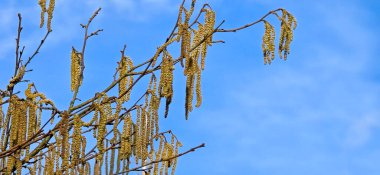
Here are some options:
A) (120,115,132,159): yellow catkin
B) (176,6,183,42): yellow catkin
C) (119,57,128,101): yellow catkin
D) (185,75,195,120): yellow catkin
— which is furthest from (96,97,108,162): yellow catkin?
(176,6,183,42): yellow catkin

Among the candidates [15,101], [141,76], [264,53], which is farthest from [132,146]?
[264,53]

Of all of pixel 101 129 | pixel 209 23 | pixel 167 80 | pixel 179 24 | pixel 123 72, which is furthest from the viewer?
pixel 123 72

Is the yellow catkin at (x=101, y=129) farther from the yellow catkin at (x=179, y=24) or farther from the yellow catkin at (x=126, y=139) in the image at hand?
the yellow catkin at (x=179, y=24)

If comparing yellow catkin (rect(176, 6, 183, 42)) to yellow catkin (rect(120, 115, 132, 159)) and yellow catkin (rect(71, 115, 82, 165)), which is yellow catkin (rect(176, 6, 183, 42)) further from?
yellow catkin (rect(71, 115, 82, 165))

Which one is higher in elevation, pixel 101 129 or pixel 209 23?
pixel 209 23

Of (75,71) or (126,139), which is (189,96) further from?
(75,71)

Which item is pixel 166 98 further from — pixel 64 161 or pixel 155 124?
pixel 64 161

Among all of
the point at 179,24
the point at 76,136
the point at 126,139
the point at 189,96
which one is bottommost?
the point at 76,136

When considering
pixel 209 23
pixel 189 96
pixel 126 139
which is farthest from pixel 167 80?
pixel 209 23

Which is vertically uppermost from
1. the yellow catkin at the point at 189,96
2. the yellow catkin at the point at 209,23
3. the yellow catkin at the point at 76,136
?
the yellow catkin at the point at 209,23

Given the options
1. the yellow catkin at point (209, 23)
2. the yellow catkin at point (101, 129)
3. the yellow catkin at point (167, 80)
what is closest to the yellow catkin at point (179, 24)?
the yellow catkin at point (209, 23)

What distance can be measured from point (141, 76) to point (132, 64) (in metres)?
0.38

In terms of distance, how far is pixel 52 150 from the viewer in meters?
4.44

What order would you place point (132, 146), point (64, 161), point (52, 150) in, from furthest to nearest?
point (132, 146) → point (52, 150) → point (64, 161)
